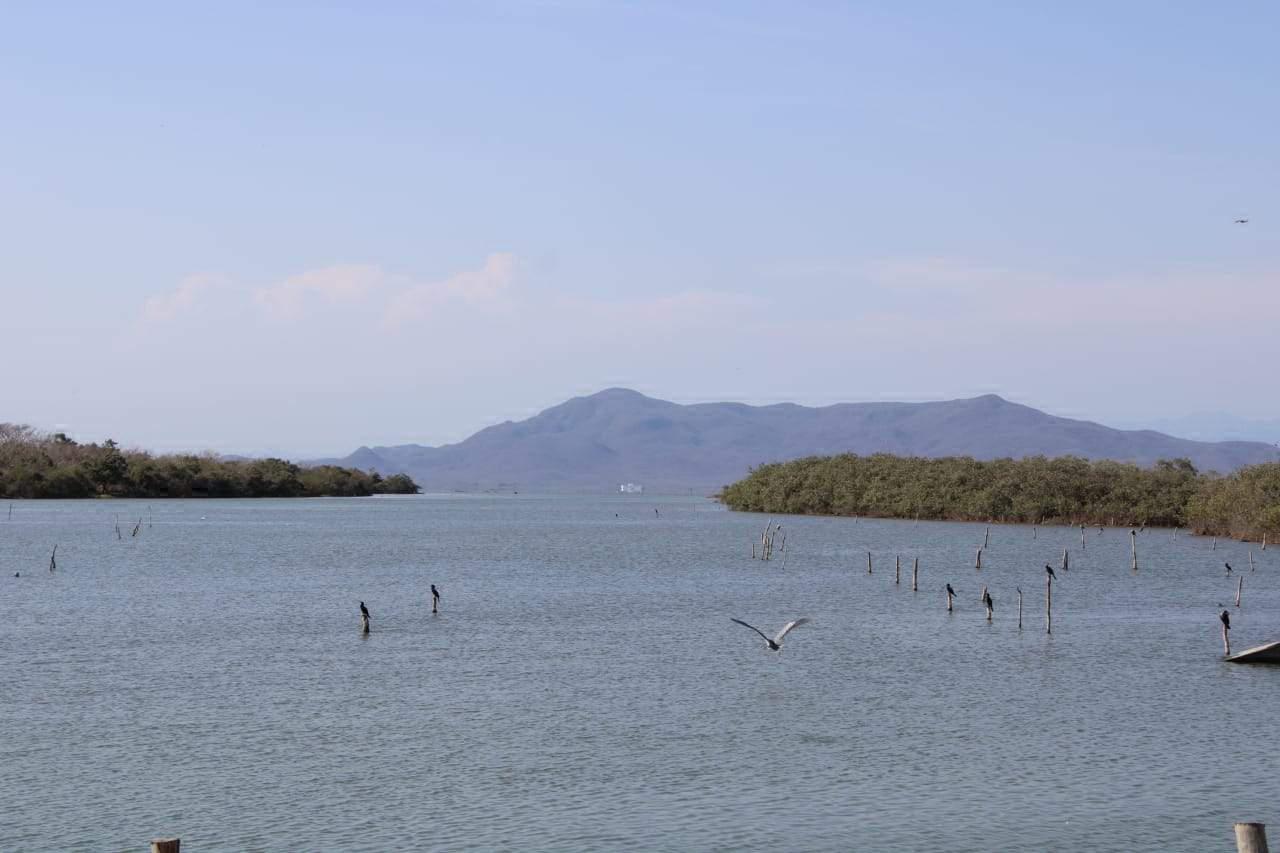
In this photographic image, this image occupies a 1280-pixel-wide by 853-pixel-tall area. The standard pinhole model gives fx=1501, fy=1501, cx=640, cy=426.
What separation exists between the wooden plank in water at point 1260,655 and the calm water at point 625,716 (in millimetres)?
615

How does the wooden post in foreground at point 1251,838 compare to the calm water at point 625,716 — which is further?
the calm water at point 625,716

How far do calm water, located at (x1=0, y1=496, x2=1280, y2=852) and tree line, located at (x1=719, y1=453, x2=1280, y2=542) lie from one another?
32153 millimetres

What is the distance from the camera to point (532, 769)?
26781 millimetres

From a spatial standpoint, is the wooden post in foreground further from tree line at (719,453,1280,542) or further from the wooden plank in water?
tree line at (719,453,1280,542)

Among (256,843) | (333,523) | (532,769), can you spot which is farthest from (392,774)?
(333,523)

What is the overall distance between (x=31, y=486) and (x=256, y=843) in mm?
179798

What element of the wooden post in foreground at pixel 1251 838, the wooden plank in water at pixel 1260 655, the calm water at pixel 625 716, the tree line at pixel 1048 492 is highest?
the tree line at pixel 1048 492

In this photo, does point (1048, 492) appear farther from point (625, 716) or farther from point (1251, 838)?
point (1251, 838)

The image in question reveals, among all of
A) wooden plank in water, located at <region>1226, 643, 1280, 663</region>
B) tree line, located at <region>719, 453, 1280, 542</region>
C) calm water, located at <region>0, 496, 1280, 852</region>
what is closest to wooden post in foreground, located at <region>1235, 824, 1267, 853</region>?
calm water, located at <region>0, 496, 1280, 852</region>

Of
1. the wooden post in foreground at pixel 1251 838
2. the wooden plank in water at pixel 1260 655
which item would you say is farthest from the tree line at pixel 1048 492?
the wooden post in foreground at pixel 1251 838

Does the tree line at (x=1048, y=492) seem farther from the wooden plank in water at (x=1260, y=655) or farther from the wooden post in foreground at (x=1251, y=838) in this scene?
the wooden post in foreground at (x=1251, y=838)

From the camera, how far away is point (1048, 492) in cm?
12025

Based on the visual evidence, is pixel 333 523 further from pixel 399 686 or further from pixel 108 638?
pixel 399 686

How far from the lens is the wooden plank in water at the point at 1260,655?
39719mm
